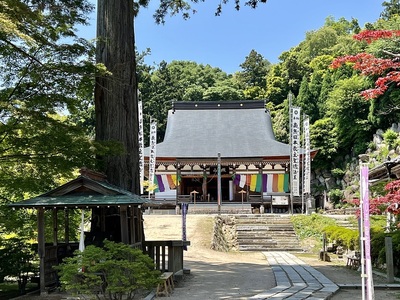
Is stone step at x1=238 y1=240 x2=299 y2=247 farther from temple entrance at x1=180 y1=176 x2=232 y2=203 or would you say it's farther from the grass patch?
temple entrance at x1=180 y1=176 x2=232 y2=203

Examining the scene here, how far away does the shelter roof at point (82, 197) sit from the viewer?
7.27 meters

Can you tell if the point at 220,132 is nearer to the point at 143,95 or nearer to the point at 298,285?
the point at 143,95

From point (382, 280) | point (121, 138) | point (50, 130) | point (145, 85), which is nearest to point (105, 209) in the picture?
point (121, 138)

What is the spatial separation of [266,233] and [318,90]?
25.0 metres

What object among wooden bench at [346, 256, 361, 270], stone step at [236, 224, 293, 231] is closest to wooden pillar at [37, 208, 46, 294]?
wooden bench at [346, 256, 361, 270]

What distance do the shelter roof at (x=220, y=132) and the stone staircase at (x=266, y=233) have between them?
21.0ft

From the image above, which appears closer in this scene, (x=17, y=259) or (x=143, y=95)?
(x=17, y=259)

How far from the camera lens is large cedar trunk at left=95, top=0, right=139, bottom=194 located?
9.52m

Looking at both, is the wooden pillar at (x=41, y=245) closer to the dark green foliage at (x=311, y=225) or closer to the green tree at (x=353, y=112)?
the dark green foliage at (x=311, y=225)

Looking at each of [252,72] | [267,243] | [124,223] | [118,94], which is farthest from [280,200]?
[252,72]

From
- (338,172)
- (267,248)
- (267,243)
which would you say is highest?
(338,172)

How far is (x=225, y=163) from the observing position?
26.8 meters

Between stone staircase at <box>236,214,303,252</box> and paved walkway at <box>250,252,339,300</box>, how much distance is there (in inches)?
224

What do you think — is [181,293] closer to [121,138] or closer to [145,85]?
[121,138]
